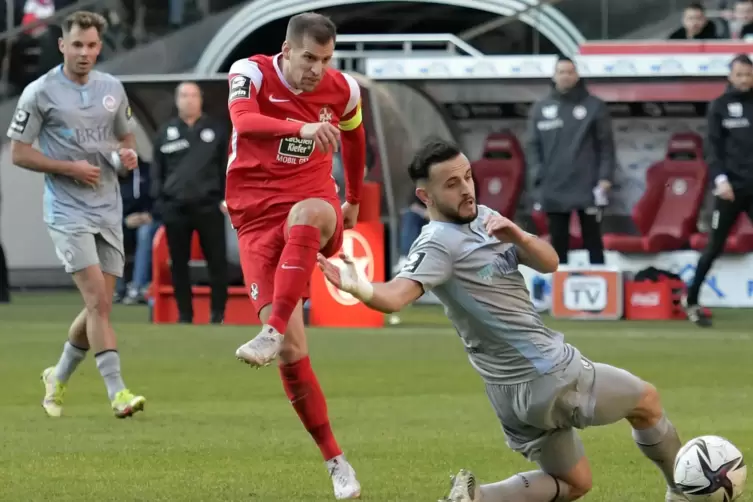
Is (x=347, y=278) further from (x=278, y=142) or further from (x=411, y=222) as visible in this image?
(x=411, y=222)

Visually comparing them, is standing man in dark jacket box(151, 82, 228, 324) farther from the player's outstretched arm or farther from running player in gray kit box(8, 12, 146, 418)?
the player's outstretched arm

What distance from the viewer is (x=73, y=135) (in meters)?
10.1

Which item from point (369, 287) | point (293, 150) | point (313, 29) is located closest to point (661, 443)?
point (369, 287)

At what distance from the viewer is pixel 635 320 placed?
17766mm

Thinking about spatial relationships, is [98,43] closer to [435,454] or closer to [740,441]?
[435,454]

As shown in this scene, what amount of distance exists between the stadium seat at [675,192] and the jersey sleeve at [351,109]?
1316cm

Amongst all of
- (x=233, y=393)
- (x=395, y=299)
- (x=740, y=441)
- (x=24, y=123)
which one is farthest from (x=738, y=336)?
(x=395, y=299)

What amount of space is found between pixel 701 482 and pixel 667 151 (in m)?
15.4

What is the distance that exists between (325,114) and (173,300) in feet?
34.7

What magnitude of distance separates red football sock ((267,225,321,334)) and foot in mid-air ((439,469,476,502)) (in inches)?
43.2

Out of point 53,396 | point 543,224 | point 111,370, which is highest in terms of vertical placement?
point 111,370

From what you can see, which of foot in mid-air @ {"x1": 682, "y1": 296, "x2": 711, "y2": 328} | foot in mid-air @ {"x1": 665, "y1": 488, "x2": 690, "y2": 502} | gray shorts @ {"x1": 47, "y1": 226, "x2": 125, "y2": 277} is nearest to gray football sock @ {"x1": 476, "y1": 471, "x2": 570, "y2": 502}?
foot in mid-air @ {"x1": 665, "y1": 488, "x2": 690, "y2": 502}

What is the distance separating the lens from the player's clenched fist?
22.8 ft

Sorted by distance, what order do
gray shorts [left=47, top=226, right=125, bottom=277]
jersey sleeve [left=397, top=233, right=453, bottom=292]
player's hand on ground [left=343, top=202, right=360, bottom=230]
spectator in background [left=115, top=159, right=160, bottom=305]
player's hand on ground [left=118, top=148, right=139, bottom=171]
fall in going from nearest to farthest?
jersey sleeve [left=397, top=233, right=453, bottom=292]
player's hand on ground [left=343, top=202, right=360, bottom=230]
gray shorts [left=47, top=226, right=125, bottom=277]
player's hand on ground [left=118, top=148, right=139, bottom=171]
spectator in background [left=115, top=159, right=160, bottom=305]
